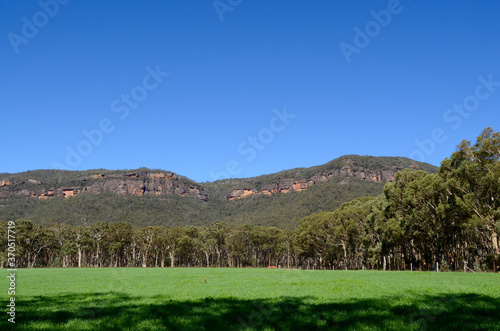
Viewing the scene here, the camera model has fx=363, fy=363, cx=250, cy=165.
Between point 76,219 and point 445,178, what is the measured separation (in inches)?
5973

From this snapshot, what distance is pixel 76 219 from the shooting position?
158 metres

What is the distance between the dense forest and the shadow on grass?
10.2 metres

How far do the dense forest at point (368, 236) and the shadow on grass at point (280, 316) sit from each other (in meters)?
10.2

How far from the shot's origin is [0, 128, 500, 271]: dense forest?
4162cm

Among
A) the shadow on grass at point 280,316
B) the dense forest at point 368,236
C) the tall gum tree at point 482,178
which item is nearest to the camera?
the shadow on grass at point 280,316

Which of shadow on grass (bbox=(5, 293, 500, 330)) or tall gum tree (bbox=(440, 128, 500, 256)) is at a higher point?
tall gum tree (bbox=(440, 128, 500, 256))

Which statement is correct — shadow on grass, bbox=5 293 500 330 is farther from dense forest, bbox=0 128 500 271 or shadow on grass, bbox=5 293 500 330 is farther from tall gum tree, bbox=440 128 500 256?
tall gum tree, bbox=440 128 500 256

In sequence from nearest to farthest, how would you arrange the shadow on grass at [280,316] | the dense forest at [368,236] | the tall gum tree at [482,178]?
the shadow on grass at [280,316]
the tall gum tree at [482,178]
the dense forest at [368,236]

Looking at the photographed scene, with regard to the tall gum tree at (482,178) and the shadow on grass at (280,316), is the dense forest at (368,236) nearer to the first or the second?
the tall gum tree at (482,178)

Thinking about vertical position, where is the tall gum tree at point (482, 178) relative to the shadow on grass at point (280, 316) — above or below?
above

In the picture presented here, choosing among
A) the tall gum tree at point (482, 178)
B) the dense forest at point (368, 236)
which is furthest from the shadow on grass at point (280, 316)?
the tall gum tree at point (482, 178)

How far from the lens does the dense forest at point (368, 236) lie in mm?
41625

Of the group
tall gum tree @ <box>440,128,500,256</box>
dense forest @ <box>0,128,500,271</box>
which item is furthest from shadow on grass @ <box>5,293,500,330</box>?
tall gum tree @ <box>440,128,500,256</box>

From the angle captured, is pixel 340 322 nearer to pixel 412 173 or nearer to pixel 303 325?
pixel 303 325
